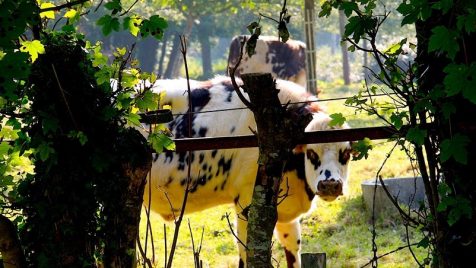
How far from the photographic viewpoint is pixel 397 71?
358 cm

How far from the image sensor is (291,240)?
22.9 ft

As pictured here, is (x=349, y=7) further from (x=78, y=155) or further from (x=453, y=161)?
(x=78, y=155)

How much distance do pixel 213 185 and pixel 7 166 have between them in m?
3.13

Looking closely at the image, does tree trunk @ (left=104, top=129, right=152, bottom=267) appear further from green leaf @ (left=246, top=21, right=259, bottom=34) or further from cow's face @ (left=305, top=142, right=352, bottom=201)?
cow's face @ (left=305, top=142, right=352, bottom=201)

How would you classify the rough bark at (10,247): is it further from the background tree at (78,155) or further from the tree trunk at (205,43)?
the tree trunk at (205,43)

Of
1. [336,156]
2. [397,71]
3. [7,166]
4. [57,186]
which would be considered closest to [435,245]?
[397,71]

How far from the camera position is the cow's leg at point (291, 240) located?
695 cm

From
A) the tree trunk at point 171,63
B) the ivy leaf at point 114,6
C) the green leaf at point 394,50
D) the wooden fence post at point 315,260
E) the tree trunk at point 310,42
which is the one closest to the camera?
the ivy leaf at point 114,6

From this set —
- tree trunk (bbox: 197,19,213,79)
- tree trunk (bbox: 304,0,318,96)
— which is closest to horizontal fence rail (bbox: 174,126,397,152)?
tree trunk (bbox: 304,0,318,96)

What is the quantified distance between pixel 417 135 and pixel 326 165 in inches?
116

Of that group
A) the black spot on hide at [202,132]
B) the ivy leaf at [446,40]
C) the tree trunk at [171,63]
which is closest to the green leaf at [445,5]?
the ivy leaf at [446,40]

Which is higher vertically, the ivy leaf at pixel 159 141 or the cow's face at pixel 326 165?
the ivy leaf at pixel 159 141

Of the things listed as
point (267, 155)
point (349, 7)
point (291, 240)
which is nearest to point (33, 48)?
point (267, 155)

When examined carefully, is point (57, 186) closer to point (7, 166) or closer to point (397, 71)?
point (7, 166)
